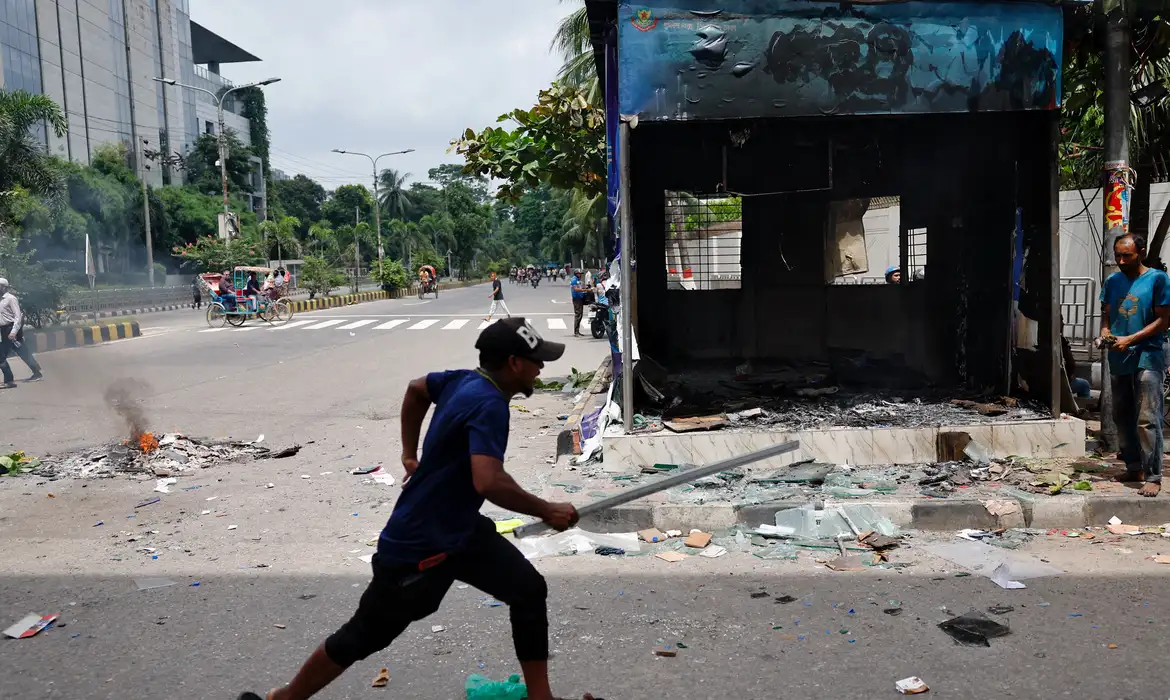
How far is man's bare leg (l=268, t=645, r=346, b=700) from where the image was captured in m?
2.75

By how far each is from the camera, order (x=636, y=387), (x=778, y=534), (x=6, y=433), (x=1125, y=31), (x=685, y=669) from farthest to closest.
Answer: (x=6, y=433)
(x=636, y=387)
(x=1125, y=31)
(x=778, y=534)
(x=685, y=669)

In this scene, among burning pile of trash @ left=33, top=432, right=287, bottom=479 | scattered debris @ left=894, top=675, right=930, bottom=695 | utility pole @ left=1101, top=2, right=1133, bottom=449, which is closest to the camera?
scattered debris @ left=894, top=675, right=930, bottom=695

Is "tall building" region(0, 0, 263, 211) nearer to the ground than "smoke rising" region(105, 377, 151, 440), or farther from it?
farther from it

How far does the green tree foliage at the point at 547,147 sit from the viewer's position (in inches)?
356

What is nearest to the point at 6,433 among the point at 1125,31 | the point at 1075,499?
the point at 1075,499

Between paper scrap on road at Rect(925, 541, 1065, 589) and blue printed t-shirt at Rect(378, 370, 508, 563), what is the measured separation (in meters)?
2.96

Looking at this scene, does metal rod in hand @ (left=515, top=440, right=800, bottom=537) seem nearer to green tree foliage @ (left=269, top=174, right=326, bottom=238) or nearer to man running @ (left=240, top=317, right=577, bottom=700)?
man running @ (left=240, top=317, right=577, bottom=700)

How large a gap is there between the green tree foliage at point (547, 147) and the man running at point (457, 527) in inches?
264

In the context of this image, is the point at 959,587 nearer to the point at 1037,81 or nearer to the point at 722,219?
the point at 1037,81

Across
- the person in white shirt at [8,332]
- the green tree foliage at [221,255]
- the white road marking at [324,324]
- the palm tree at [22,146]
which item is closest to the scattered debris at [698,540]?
the person in white shirt at [8,332]

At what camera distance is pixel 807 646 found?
3623 mm

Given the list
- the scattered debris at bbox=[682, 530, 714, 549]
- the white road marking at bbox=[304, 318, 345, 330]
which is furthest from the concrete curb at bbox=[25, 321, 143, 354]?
the scattered debris at bbox=[682, 530, 714, 549]

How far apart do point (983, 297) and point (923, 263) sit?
1.03m

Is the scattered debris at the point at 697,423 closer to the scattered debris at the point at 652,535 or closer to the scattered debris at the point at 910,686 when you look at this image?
the scattered debris at the point at 652,535
